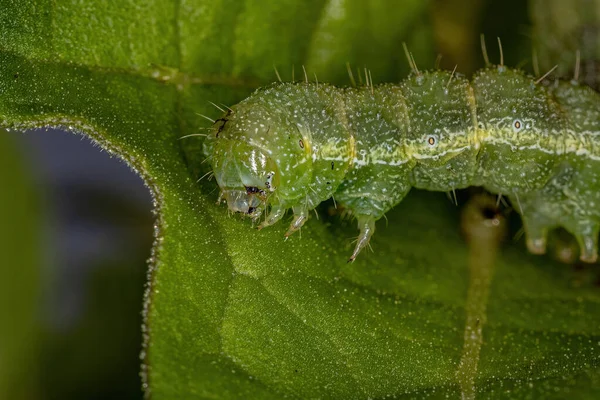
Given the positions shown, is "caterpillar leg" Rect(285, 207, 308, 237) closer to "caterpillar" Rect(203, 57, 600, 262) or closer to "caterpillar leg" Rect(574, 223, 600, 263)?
"caterpillar" Rect(203, 57, 600, 262)

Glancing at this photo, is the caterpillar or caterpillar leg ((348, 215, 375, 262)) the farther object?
caterpillar leg ((348, 215, 375, 262))

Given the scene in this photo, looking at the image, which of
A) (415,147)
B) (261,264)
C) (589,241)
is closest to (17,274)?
(261,264)

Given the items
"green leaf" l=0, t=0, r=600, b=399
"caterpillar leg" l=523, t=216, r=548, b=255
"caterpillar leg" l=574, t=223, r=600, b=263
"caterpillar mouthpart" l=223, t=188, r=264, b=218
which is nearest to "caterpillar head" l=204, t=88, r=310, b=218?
"caterpillar mouthpart" l=223, t=188, r=264, b=218

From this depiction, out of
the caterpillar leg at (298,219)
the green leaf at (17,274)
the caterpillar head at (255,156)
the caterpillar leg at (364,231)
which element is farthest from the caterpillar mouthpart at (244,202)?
the green leaf at (17,274)

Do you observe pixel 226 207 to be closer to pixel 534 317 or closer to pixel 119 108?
pixel 119 108

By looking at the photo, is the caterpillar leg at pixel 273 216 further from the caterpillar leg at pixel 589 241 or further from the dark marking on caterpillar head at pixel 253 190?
the caterpillar leg at pixel 589 241

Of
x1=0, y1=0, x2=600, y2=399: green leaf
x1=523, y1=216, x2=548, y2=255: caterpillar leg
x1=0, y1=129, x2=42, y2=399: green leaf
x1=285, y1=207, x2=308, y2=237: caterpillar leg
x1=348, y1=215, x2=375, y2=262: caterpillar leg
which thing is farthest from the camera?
x1=0, y1=129, x2=42, y2=399: green leaf

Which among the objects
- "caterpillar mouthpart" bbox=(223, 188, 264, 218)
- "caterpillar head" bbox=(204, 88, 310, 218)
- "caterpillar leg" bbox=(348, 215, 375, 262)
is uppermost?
"caterpillar head" bbox=(204, 88, 310, 218)
